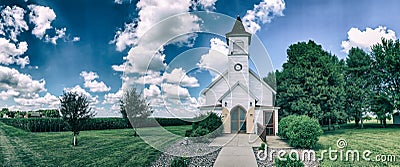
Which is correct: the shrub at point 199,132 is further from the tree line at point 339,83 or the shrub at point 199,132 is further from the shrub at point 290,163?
the tree line at point 339,83

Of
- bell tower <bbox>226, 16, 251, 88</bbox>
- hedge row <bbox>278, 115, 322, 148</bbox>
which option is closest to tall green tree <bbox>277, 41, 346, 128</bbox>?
bell tower <bbox>226, 16, 251, 88</bbox>

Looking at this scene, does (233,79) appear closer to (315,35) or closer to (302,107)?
(302,107)

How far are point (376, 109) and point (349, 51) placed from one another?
606 cm

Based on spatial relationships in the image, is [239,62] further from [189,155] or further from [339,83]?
[189,155]

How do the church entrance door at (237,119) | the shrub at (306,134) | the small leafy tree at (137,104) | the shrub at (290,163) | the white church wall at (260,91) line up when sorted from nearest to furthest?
the shrub at (290,163), the small leafy tree at (137,104), the shrub at (306,134), the church entrance door at (237,119), the white church wall at (260,91)

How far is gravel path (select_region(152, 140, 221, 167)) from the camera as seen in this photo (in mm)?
12551

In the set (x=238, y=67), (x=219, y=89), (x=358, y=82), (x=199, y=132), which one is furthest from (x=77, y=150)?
(x=358, y=82)

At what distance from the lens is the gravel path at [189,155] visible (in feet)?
41.2

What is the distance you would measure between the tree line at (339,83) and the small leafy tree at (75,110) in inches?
489

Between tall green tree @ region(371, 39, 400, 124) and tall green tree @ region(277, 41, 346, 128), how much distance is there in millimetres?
6007

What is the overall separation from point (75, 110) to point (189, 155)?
6673mm

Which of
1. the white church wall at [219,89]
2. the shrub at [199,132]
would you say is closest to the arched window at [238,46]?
the white church wall at [219,89]

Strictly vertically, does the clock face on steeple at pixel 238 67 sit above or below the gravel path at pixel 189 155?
above

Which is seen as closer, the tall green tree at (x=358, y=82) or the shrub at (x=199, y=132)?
the shrub at (x=199, y=132)
